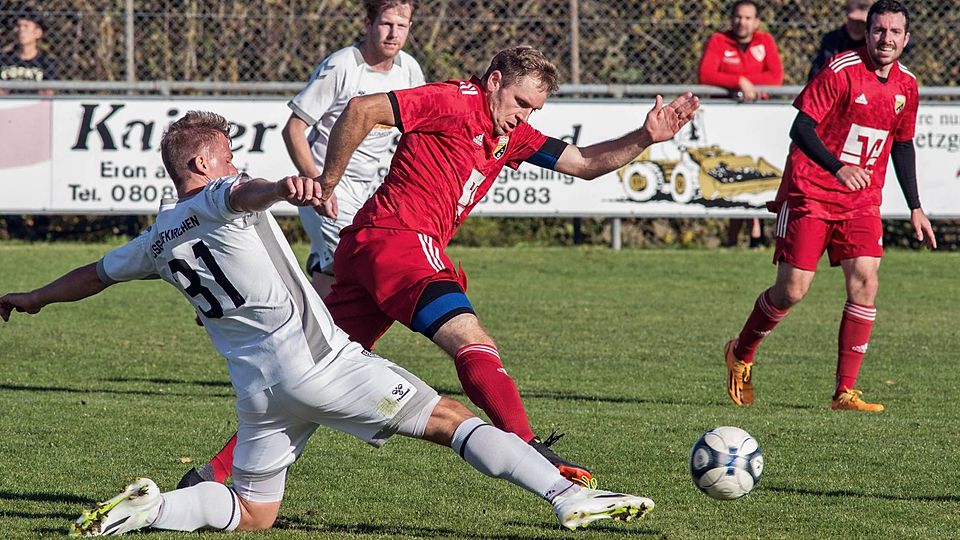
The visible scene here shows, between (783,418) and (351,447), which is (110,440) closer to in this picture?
(351,447)

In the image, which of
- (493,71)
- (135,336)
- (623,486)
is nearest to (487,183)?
(493,71)

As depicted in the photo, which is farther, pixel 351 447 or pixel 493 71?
pixel 351 447

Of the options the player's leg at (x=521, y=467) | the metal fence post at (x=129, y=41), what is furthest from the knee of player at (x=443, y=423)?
the metal fence post at (x=129, y=41)

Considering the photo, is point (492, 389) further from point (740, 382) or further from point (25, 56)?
point (25, 56)

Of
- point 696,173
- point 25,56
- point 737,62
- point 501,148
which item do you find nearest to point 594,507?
point 501,148

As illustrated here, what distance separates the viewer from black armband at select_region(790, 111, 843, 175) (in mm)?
7575

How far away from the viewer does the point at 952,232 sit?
611 inches

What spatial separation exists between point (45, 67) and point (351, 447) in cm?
1018

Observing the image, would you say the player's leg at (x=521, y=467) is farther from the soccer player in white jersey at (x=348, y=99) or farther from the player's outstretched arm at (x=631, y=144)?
the soccer player in white jersey at (x=348, y=99)

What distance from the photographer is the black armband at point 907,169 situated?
804 cm

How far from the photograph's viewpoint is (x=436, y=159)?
19.0 feet

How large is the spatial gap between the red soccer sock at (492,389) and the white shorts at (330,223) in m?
2.99

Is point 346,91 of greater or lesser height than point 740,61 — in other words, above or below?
above

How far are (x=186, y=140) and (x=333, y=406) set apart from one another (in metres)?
0.96
